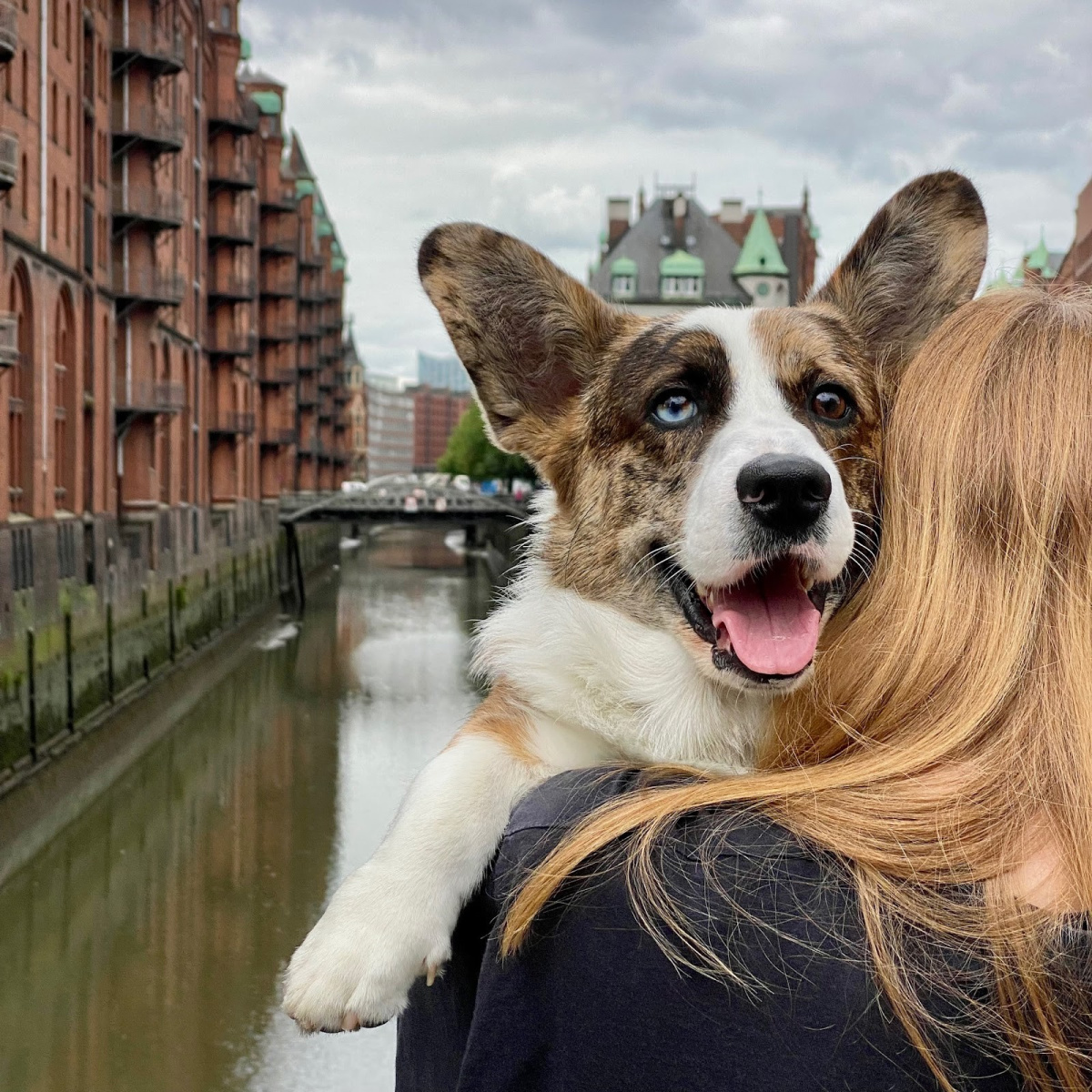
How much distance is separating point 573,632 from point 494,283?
75 centimetres

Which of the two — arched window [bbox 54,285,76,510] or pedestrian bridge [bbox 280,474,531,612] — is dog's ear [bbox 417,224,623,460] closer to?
arched window [bbox 54,285,76,510]

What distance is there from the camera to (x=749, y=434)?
7.25 feet

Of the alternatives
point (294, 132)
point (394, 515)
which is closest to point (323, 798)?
point (394, 515)

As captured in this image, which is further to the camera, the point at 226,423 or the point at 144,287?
the point at 226,423

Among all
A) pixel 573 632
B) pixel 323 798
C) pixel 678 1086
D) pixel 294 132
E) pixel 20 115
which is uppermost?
pixel 294 132

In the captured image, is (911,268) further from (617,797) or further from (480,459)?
(480,459)

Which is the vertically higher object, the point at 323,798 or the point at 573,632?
the point at 573,632

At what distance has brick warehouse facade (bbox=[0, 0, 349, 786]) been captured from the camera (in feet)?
71.6

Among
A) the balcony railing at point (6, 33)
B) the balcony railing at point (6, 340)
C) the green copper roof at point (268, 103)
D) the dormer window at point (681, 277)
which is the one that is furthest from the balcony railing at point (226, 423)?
the balcony railing at point (6, 33)

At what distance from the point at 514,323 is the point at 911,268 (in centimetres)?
79

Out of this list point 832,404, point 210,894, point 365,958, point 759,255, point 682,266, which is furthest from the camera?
point 759,255

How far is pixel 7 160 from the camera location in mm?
17750

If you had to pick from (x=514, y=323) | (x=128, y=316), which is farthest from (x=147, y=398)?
(x=514, y=323)

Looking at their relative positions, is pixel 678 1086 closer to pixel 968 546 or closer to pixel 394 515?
pixel 968 546
